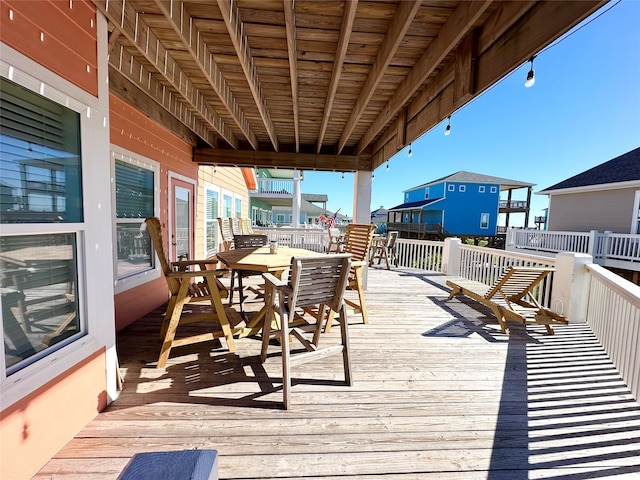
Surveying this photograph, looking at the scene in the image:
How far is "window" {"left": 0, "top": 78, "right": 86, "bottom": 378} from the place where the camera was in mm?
1321

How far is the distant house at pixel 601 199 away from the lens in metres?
8.30

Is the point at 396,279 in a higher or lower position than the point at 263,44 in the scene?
lower

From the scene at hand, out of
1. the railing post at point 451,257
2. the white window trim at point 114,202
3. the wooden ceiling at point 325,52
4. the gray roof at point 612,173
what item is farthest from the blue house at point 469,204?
the white window trim at point 114,202

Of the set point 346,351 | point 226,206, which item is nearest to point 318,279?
point 346,351

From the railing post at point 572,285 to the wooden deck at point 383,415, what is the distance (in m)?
0.95

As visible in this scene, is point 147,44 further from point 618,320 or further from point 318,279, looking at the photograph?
point 618,320

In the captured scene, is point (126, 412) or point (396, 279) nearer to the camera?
point (126, 412)

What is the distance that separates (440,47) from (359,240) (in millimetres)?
2489

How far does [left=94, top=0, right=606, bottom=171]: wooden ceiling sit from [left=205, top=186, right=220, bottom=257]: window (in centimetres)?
226

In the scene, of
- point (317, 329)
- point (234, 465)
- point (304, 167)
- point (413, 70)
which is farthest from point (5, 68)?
point (304, 167)

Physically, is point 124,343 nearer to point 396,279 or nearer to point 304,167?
point 304,167

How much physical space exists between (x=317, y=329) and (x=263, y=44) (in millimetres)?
2395

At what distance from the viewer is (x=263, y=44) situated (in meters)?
2.18

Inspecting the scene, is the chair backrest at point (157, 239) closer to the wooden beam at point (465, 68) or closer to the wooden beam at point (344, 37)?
the wooden beam at point (344, 37)
